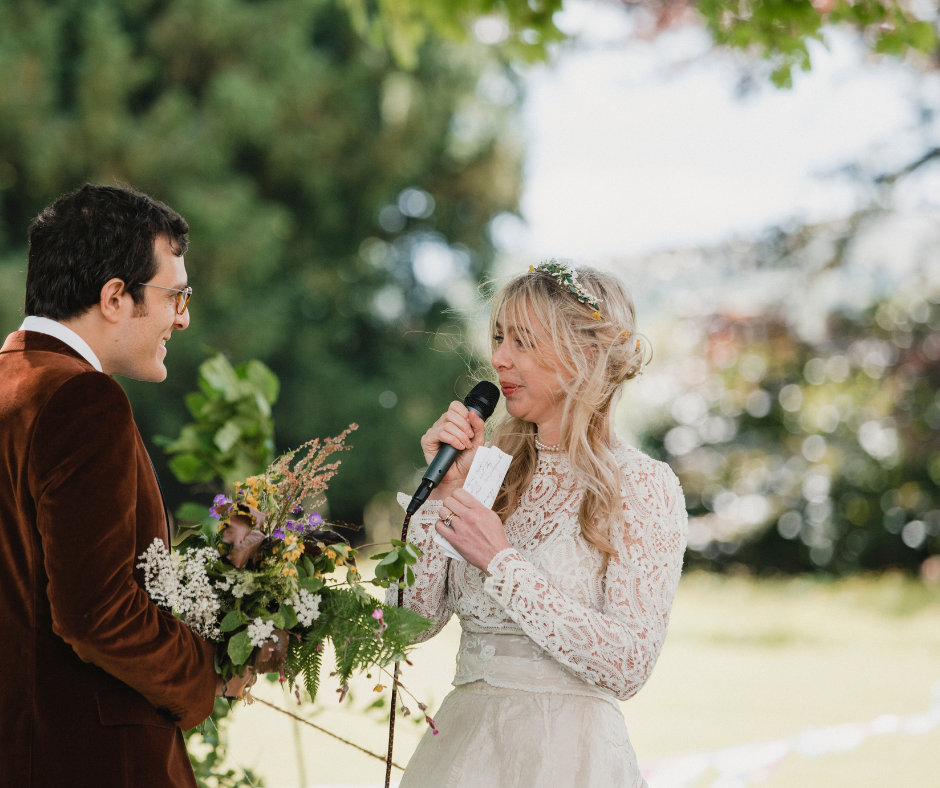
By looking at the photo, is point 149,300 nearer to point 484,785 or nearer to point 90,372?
point 90,372

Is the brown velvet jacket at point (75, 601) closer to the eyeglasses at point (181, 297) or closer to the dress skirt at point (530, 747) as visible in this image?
the eyeglasses at point (181, 297)

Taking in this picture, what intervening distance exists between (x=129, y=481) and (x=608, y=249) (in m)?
13.8

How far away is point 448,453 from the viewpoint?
241 centimetres

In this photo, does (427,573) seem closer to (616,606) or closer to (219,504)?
(616,606)

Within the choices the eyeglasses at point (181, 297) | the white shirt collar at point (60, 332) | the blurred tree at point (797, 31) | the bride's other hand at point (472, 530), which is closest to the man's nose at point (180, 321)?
the eyeglasses at point (181, 297)

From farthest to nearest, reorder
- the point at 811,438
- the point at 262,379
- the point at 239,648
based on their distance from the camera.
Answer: the point at 811,438 < the point at 262,379 < the point at 239,648

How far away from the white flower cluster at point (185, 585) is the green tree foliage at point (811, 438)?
34.8ft

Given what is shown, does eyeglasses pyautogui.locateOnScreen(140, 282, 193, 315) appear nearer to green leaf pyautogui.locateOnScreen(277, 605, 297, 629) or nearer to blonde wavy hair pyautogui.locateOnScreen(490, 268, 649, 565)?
green leaf pyautogui.locateOnScreen(277, 605, 297, 629)

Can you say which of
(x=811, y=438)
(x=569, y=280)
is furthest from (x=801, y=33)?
(x=811, y=438)

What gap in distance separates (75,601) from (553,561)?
1.18m

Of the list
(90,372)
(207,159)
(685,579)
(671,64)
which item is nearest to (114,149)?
(207,159)

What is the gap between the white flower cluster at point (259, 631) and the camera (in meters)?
1.91

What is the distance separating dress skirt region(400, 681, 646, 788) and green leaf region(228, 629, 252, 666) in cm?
73

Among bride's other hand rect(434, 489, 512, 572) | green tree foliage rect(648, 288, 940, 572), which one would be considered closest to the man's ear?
bride's other hand rect(434, 489, 512, 572)
